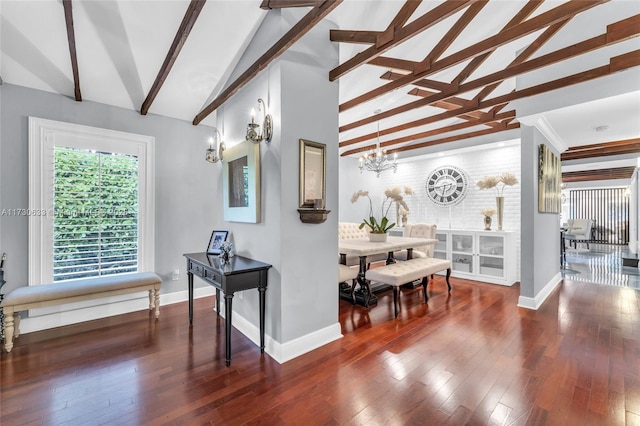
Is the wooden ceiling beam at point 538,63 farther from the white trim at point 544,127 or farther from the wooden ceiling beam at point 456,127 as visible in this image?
the wooden ceiling beam at point 456,127

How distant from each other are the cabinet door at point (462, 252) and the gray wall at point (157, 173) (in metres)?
4.56

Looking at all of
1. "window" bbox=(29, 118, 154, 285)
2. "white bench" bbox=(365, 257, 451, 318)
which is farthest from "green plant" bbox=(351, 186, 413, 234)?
"window" bbox=(29, 118, 154, 285)

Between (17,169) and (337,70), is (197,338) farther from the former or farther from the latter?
(337,70)

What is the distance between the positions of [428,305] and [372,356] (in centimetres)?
171

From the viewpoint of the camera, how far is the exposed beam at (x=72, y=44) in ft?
7.12

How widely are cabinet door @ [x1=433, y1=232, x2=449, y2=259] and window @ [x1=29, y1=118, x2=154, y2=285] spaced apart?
518cm

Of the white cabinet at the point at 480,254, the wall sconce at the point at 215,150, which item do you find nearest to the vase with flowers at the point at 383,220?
the white cabinet at the point at 480,254

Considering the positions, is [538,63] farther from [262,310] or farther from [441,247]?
[441,247]

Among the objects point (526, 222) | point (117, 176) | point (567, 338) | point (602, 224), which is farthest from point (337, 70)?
point (602, 224)

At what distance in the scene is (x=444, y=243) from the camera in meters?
5.71

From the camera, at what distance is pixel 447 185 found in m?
6.17

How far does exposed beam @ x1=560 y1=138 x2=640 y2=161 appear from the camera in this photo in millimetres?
5230

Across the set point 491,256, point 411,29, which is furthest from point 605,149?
point 411,29

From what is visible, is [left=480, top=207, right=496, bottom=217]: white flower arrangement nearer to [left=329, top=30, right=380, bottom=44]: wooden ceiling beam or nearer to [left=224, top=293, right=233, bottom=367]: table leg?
[left=329, top=30, right=380, bottom=44]: wooden ceiling beam
